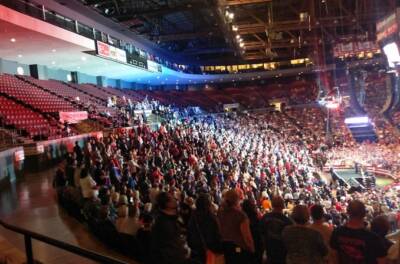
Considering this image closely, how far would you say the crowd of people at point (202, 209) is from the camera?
3145 mm

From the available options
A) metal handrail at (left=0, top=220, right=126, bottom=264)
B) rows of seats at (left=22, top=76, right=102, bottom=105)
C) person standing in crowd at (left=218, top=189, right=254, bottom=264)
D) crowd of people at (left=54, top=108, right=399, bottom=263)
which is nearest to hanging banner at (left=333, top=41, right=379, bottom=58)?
crowd of people at (left=54, top=108, right=399, bottom=263)

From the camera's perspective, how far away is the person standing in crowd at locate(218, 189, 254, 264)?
372cm

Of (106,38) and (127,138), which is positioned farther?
(106,38)

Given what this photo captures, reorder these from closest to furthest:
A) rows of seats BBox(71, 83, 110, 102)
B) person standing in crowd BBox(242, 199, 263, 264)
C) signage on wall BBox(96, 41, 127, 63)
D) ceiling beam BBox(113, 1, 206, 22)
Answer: person standing in crowd BBox(242, 199, 263, 264)
signage on wall BBox(96, 41, 127, 63)
ceiling beam BBox(113, 1, 206, 22)
rows of seats BBox(71, 83, 110, 102)

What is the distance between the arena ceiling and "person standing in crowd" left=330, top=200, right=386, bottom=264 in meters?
10.7

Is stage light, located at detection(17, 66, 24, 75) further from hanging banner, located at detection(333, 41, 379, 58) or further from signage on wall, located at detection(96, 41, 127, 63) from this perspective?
hanging banner, located at detection(333, 41, 379, 58)

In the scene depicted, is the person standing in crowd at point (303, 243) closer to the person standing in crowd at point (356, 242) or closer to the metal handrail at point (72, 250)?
the person standing in crowd at point (356, 242)

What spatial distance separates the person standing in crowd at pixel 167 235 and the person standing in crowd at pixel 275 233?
0.94m

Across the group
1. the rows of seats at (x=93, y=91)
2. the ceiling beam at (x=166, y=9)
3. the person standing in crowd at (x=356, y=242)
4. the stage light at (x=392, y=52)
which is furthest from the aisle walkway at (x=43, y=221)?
the rows of seats at (x=93, y=91)

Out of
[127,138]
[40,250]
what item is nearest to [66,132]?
[127,138]

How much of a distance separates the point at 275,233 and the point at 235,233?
14.4 inches

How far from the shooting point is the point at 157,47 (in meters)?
33.4

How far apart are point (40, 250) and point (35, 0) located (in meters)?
14.1

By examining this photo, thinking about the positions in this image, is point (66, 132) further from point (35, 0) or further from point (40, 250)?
point (40, 250)
